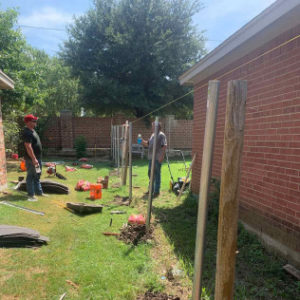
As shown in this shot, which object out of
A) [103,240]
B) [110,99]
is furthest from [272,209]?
[110,99]

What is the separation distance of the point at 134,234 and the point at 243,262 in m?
1.64

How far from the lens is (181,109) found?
16.7 m

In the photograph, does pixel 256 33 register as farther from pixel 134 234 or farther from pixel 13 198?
pixel 13 198

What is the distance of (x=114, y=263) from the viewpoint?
9.54 feet

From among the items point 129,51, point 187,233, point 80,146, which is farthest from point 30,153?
point 129,51

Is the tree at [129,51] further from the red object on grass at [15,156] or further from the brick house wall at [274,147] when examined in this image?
the brick house wall at [274,147]

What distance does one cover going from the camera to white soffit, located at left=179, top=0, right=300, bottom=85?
2.64m

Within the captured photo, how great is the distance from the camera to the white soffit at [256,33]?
8.66 feet

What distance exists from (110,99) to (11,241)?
11941 mm

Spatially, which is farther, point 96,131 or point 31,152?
point 96,131

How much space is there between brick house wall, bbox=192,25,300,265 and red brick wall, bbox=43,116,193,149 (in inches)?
456

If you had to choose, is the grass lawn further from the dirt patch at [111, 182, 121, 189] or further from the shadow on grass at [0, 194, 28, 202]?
the dirt patch at [111, 182, 121, 189]

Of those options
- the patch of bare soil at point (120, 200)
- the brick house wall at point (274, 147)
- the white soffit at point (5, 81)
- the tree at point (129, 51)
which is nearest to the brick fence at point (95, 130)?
the tree at point (129, 51)

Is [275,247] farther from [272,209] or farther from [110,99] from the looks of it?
[110,99]
